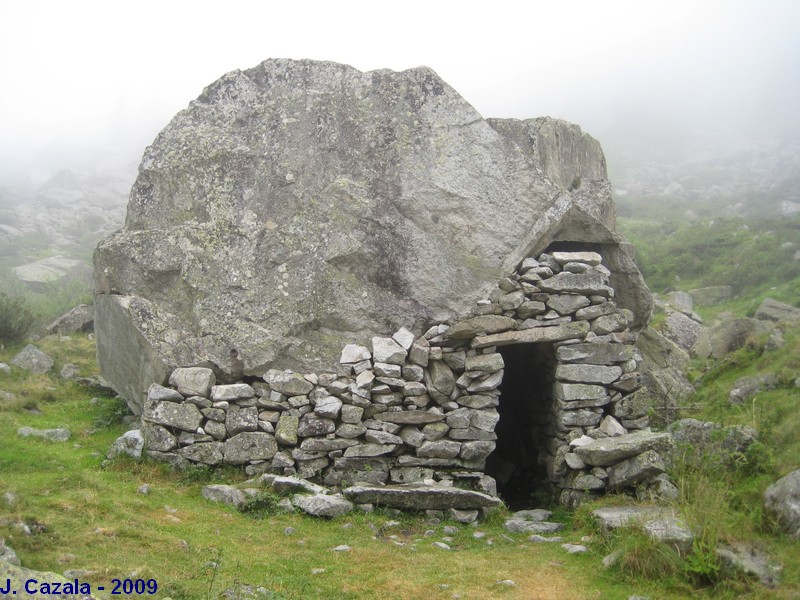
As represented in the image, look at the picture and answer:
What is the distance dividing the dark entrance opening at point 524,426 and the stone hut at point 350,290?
0.35m

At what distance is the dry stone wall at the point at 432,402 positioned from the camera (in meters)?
8.88

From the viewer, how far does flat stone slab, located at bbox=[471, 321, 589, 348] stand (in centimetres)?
947

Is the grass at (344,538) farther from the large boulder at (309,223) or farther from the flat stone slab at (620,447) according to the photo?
the large boulder at (309,223)

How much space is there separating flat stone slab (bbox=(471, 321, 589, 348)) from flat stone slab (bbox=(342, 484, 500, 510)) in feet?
7.02

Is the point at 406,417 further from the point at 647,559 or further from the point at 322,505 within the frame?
the point at 647,559

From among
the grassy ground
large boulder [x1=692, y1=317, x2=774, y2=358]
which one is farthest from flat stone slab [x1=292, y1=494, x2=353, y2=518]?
large boulder [x1=692, y1=317, x2=774, y2=358]

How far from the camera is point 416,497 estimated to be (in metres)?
8.20

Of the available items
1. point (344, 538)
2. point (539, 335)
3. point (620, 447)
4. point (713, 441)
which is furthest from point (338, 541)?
point (713, 441)

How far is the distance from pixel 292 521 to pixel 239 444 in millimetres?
1717

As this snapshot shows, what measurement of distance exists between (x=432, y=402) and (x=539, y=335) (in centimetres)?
176

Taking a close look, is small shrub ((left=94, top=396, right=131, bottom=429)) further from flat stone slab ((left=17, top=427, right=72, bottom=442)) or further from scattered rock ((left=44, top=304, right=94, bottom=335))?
scattered rock ((left=44, top=304, right=94, bottom=335))

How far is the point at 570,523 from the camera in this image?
797 centimetres

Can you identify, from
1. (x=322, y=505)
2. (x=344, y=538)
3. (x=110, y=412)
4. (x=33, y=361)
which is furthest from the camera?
(x=33, y=361)

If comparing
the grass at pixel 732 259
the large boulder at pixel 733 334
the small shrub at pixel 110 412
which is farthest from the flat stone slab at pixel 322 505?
the grass at pixel 732 259
